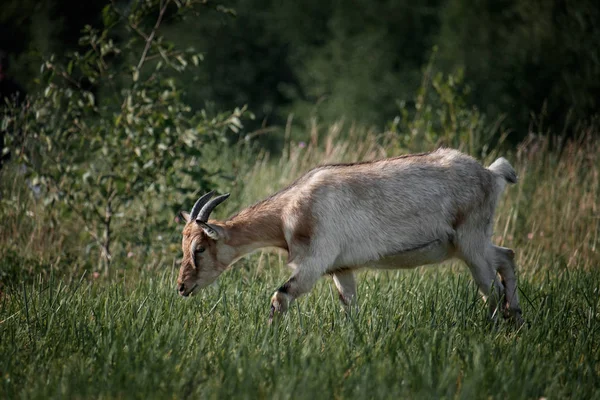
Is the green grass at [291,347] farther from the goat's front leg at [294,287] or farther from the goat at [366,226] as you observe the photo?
the goat at [366,226]

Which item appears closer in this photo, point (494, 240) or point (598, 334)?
point (598, 334)

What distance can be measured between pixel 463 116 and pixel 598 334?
5.43 m

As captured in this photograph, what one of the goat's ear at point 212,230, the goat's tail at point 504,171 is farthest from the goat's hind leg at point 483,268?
the goat's ear at point 212,230

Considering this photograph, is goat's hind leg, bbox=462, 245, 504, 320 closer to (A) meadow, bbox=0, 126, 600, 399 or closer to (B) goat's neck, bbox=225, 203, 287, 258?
(A) meadow, bbox=0, 126, 600, 399

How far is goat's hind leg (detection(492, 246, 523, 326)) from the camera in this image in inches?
234

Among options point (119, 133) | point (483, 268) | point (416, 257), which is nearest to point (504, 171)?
point (483, 268)

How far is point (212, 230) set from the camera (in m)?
5.54

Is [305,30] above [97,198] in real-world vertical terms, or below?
below

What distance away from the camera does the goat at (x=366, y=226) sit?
5609 mm

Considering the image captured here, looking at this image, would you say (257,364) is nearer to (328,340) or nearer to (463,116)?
(328,340)

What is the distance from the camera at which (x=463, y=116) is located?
10.5 meters

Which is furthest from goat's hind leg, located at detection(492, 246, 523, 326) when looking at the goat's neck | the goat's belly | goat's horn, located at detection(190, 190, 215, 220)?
goat's horn, located at detection(190, 190, 215, 220)

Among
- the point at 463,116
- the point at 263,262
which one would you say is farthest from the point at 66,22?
the point at 263,262

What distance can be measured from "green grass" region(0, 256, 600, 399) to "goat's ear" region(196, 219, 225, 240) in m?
0.39
